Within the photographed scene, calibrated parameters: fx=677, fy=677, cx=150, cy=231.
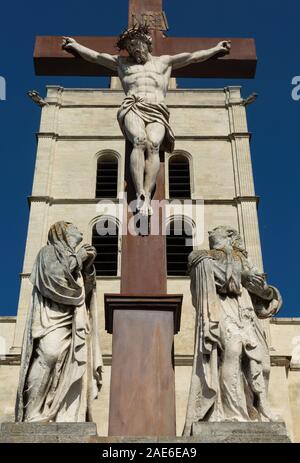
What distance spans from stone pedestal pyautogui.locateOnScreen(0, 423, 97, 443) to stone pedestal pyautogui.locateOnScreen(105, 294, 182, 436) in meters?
0.49

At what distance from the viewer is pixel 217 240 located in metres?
5.79

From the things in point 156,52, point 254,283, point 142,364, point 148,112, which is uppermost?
point 156,52

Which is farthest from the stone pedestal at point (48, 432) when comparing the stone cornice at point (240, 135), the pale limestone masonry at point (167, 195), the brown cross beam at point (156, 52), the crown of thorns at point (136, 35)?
the stone cornice at point (240, 135)

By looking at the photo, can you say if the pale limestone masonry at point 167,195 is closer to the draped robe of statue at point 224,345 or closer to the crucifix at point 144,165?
the crucifix at point 144,165

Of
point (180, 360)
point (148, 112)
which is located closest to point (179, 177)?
point (180, 360)

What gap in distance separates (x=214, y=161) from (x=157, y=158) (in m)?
21.9

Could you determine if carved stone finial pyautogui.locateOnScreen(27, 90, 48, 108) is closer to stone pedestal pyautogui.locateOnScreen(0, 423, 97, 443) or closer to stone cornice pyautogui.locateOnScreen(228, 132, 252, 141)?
stone cornice pyautogui.locateOnScreen(228, 132, 252, 141)

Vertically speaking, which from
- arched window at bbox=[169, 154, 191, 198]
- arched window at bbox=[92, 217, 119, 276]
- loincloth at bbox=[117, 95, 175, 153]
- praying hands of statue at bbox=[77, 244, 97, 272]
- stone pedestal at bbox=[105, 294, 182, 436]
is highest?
arched window at bbox=[169, 154, 191, 198]

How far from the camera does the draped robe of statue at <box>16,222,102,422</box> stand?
481 cm

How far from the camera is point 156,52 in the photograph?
7.29 meters

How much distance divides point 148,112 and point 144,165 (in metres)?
0.55

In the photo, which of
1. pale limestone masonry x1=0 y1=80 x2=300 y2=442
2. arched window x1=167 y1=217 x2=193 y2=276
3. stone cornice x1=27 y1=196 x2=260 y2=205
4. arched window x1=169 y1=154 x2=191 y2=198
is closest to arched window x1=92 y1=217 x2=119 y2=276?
pale limestone masonry x1=0 y1=80 x2=300 y2=442

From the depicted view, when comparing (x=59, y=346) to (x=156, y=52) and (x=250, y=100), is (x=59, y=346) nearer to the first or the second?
(x=156, y=52)
